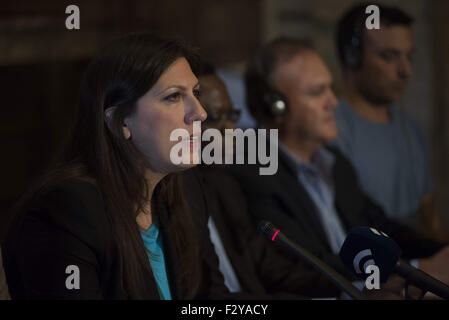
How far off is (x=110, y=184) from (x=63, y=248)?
0.55 ft

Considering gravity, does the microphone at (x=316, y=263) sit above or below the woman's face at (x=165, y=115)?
below

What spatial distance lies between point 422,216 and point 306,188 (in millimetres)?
873

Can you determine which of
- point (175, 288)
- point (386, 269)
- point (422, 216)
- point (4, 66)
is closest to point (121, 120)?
point (175, 288)

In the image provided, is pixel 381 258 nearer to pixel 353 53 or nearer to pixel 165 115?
pixel 165 115

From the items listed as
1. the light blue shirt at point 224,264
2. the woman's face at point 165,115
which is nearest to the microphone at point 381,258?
the woman's face at point 165,115

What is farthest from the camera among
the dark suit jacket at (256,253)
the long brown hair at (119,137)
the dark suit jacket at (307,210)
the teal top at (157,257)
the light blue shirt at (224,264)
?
the dark suit jacket at (307,210)

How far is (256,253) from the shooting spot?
2.06 meters

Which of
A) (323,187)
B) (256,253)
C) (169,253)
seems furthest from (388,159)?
(169,253)

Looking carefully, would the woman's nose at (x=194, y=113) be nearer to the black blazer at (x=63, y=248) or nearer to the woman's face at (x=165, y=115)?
the woman's face at (x=165, y=115)

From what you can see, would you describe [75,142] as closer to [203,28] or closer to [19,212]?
[19,212]

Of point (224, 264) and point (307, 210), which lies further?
point (307, 210)

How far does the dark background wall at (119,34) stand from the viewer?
289cm

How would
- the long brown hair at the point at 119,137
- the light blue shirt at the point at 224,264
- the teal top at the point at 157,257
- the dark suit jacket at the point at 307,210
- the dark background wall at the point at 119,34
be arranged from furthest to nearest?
the dark background wall at the point at 119,34, the dark suit jacket at the point at 307,210, the light blue shirt at the point at 224,264, the teal top at the point at 157,257, the long brown hair at the point at 119,137

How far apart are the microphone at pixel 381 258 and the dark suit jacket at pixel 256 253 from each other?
27.3 inches
